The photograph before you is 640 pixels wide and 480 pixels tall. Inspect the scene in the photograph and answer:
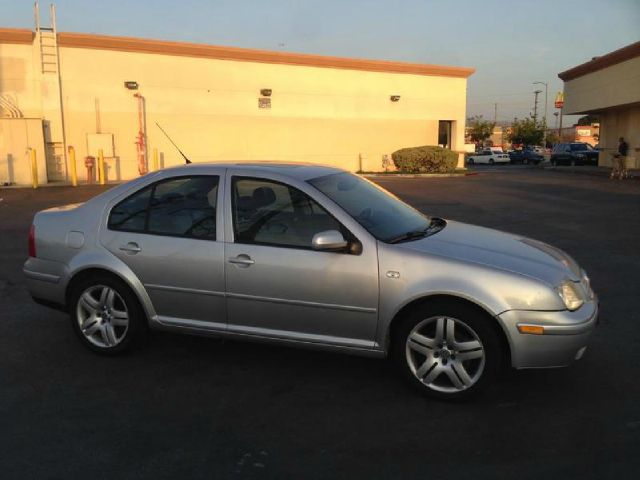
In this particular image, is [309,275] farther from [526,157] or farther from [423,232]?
[526,157]

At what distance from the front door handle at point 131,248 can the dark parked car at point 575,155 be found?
131ft

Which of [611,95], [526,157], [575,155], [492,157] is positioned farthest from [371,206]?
[526,157]

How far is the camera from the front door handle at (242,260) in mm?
4238

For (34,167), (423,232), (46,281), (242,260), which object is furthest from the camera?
(34,167)

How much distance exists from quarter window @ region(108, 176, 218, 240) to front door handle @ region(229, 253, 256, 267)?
27cm

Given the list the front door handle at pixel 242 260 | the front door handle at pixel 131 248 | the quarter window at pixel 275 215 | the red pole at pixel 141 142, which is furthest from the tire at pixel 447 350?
the red pole at pixel 141 142

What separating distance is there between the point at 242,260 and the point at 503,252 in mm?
1825

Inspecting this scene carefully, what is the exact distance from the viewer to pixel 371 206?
4637 millimetres

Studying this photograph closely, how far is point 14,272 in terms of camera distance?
307 inches

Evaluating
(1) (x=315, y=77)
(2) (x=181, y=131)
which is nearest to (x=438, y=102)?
(1) (x=315, y=77)

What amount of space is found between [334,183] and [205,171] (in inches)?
39.5

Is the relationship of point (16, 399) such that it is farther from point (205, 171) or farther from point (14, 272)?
point (14, 272)

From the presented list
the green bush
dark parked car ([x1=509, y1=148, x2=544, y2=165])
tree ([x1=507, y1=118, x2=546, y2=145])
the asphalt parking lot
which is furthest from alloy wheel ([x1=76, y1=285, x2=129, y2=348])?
tree ([x1=507, y1=118, x2=546, y2=145])

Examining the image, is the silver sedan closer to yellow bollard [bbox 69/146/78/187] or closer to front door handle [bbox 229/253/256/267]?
front door handle [bbox 229/253/256/267]
